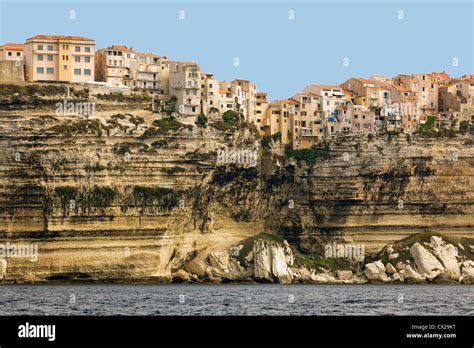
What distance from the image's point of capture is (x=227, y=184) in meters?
99.9

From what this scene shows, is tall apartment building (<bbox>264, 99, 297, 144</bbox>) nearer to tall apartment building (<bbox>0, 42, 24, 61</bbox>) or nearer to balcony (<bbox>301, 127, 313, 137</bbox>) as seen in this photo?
balcony (<bbox>301, 127, 313, 137</bbox>)

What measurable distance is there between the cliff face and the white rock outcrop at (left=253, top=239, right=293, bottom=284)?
3597 mm

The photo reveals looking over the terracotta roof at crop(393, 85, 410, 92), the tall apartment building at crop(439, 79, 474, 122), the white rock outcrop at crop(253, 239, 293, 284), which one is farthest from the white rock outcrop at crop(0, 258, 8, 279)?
the tall apartment building at crop(439, 79, 474, 122)

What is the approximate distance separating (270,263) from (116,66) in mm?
23302

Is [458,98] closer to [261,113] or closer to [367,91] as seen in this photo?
[367,91]

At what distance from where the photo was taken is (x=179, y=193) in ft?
309

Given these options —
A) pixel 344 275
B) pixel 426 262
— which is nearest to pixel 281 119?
pixel 344 275

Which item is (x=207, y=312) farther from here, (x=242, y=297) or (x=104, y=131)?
(x=104, y=131)

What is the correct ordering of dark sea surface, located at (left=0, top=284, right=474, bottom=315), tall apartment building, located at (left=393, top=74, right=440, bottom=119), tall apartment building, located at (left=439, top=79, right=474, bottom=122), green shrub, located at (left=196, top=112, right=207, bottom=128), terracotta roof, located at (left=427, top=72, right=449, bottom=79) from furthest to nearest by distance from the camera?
terracotta roof, located at (left=427, top=72, right=449, bottom=79) → tall apartment building, located at (left=393, top=74, right=440, bottom=119) → tall apartment building, located at (left=439, top=79, right=474, bottom=122) → green shrub, located at (left=196, top=112, right=207, bottom=128) → dark sea surface, located at (left=0, top=284, right=474, bottom=315)

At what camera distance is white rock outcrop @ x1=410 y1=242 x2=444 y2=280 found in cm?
9719

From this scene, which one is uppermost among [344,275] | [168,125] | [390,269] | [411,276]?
[168,125]

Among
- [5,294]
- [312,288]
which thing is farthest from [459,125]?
[5,294]

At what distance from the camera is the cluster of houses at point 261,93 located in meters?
96.1

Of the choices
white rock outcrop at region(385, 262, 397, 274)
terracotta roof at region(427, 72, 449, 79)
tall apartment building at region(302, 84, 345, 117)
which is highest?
terracotta roof at region(427, 72, 449, 79)
